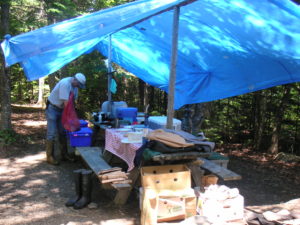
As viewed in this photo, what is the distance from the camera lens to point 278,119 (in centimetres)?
736

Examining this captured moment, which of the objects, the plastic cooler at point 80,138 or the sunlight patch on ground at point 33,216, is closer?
the sunlight patch on ground at point 33,216

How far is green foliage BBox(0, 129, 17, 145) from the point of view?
698 centimetres

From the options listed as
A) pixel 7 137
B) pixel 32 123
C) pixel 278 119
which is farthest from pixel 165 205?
pixel 32 123

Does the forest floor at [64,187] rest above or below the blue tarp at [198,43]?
below

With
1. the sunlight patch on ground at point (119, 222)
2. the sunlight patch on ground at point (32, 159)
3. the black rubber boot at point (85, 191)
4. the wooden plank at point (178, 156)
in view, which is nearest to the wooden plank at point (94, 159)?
the black rubber boot at point (85, 191)

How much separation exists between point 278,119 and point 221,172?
3992mm

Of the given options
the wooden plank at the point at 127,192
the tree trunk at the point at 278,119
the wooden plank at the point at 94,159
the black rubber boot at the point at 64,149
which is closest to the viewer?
the wooden plank at the point at 127,192

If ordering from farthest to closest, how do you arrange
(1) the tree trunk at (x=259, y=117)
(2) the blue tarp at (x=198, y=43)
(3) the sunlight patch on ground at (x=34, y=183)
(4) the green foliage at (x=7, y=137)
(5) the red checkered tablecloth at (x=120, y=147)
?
(1) the tree trunk at (x=259, y=117)
(4) the green foliage at (x=7, y=137)
(3) the sunlight patch on ground at (x=34, y=183)
(5) the red checkered tablecloth at (x=120, y=147)
(2) the blue tarp at (x=198, y=43)

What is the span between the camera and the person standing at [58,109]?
568 centimetres

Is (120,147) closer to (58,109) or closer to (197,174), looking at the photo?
(197,174)

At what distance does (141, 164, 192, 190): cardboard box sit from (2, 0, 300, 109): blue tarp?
5.44 ft

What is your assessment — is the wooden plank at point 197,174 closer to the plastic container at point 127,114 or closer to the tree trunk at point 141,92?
the plastic container at point 127,114

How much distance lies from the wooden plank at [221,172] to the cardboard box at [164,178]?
1.72 feet

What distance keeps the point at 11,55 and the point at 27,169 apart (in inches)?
113
